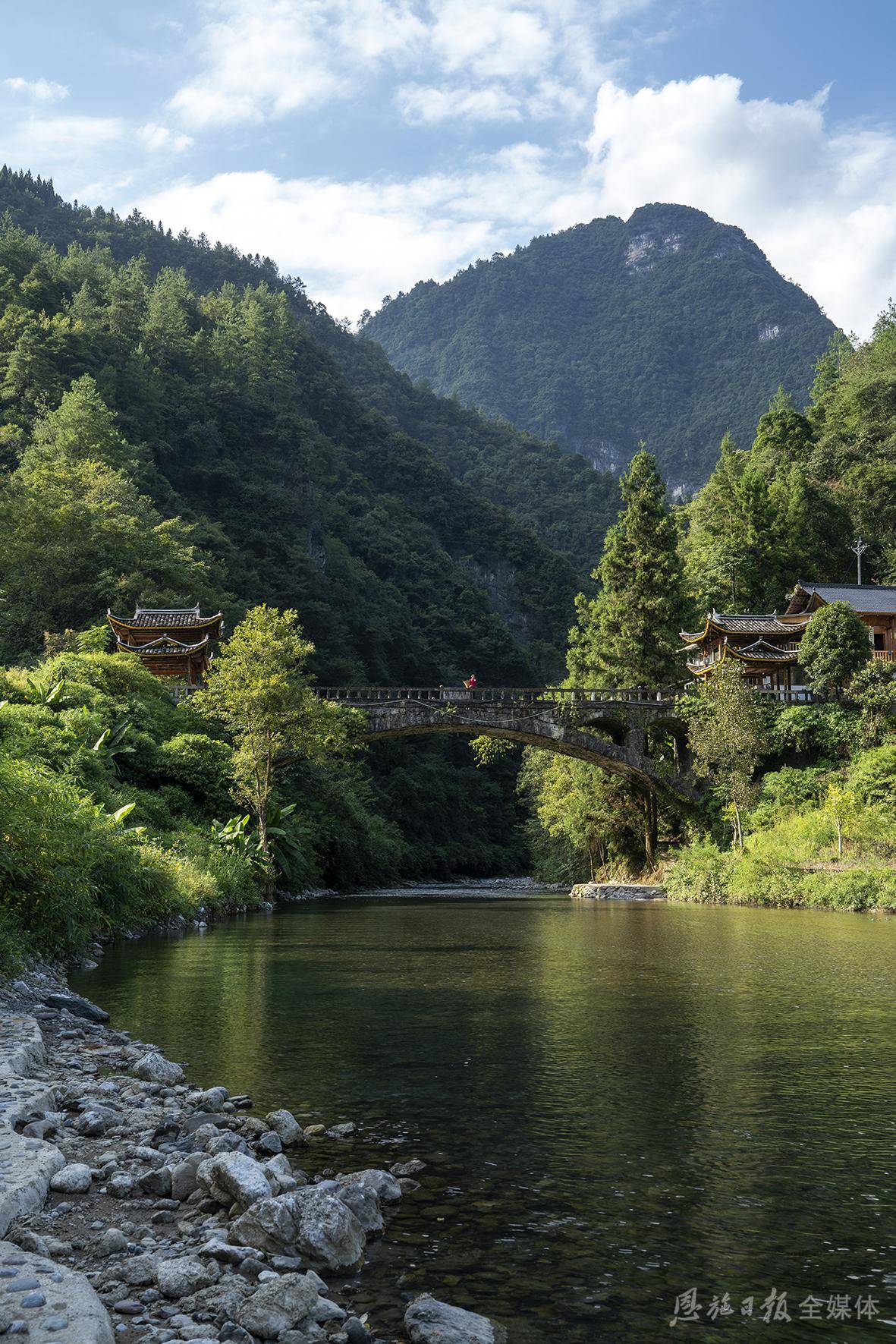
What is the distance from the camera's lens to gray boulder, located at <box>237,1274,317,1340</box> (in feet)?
15.0

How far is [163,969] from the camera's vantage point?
16.8 metres

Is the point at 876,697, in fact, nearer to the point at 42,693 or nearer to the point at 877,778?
the point at 877,778

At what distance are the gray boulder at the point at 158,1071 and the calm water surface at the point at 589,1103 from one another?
28 cm

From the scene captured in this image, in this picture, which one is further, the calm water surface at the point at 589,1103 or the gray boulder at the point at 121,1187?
the gray boulder at the point at 121,1187

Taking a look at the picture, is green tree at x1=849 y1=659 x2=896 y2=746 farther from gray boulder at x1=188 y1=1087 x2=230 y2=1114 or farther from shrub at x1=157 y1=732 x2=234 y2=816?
gray boulder at x1=188 y1=1087 x2=230 y2=1114

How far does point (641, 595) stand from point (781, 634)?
283 inches

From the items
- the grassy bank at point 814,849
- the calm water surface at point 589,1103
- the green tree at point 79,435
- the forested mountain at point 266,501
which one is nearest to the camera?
the calm water surface at point 589,1103

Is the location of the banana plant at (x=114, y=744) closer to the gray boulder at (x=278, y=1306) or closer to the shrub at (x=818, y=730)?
the shrub at (x=818, y=730)

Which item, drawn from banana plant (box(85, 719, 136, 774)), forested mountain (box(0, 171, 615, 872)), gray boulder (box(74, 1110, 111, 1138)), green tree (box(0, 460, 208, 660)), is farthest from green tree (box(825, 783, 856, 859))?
green tree (box(0, 460, 208, 660))

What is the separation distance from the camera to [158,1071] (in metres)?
8.95

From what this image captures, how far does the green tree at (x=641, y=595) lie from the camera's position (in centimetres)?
5281

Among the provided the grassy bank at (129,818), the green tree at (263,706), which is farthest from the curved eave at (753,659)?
the green tree at (263,706)

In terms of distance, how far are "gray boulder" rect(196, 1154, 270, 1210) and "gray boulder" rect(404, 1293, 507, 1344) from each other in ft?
4.65

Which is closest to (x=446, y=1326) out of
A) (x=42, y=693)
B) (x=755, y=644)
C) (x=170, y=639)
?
(x=42, y=693)
